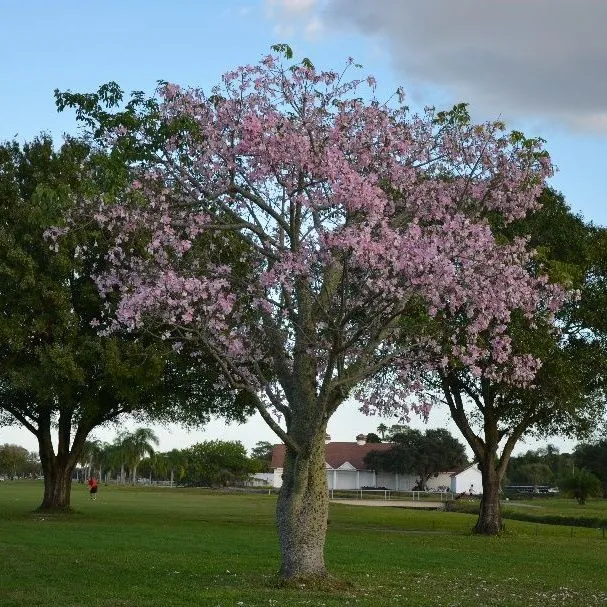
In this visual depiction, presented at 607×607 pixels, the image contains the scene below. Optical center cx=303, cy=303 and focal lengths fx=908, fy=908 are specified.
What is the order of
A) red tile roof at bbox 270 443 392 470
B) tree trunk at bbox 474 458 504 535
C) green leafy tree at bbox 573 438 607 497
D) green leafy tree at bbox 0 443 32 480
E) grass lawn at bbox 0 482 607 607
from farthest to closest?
green leafy tree at bbox 0 443 32 480, red tile roof at bbox 270 443 392 470, green leafy tree at bbox 573 438 607 497, tree trunk at bbox 474 458 504 535, grass lawn at bbox 0 482 607 607

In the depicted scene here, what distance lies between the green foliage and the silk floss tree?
71009mm

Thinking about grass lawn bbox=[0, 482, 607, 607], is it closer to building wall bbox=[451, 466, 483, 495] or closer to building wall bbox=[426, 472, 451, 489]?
building wall bbox=[426, 472, 451, 489]

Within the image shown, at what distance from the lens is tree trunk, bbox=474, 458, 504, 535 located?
37.4 meters

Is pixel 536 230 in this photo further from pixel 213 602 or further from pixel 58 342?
pixel 213 602

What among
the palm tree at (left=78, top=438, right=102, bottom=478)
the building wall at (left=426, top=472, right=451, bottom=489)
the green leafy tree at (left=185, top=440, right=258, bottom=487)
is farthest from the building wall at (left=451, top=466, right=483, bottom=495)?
the palm tree at (left=78, top=438, right=102, bottom=478)

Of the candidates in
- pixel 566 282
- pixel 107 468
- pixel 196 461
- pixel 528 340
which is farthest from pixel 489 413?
pixel 107 468

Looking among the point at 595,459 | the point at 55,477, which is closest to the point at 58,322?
the point at 55,477

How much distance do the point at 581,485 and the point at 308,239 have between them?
74.5 metres

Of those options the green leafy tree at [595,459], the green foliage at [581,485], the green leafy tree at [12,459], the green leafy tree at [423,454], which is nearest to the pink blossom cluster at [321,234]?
the green foliage at [581,485]

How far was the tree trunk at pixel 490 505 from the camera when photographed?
3741cm

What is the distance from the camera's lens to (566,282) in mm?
17812

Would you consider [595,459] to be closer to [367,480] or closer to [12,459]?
[367,480]

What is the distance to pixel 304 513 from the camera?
1634cm

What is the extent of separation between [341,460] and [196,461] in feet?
71.8
